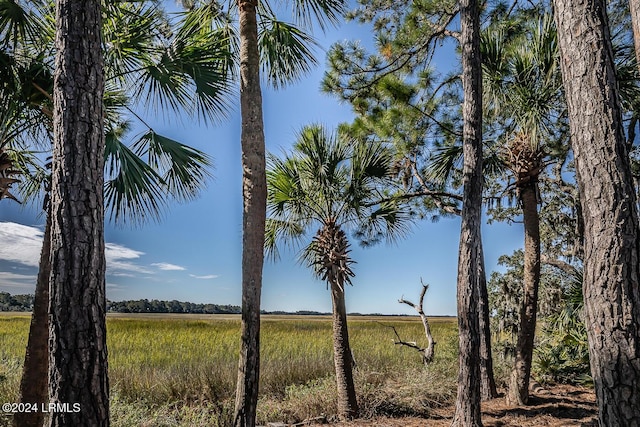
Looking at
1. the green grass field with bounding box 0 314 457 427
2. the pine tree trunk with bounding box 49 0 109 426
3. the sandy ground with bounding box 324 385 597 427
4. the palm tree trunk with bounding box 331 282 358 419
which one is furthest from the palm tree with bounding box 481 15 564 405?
the pine tree trunk with bounding box 49 0 109 426

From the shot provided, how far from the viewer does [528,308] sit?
6.34 m

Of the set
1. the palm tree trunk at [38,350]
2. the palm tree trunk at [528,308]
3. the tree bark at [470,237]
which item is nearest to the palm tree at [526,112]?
the palm tree trunk at [528,308]

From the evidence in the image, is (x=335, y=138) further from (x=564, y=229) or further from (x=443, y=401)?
(x=564, y=229)

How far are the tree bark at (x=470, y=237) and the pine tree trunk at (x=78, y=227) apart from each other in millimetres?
3514

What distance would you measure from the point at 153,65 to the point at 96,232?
9.91 ft

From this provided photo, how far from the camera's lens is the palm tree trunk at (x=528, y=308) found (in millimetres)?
6223

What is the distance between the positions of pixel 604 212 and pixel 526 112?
3.19 metres

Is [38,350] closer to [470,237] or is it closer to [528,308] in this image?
[470,237]

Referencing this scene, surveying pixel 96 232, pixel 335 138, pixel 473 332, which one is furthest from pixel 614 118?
pixel 335 138

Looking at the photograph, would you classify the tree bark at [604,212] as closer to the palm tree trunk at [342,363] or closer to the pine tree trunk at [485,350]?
the palm tree trunk at [342,363]

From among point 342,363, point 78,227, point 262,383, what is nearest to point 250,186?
point 78,227

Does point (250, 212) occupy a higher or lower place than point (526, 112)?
lower

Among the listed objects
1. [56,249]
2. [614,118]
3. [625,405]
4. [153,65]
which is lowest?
[625,405]

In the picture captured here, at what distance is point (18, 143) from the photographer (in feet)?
20.7
